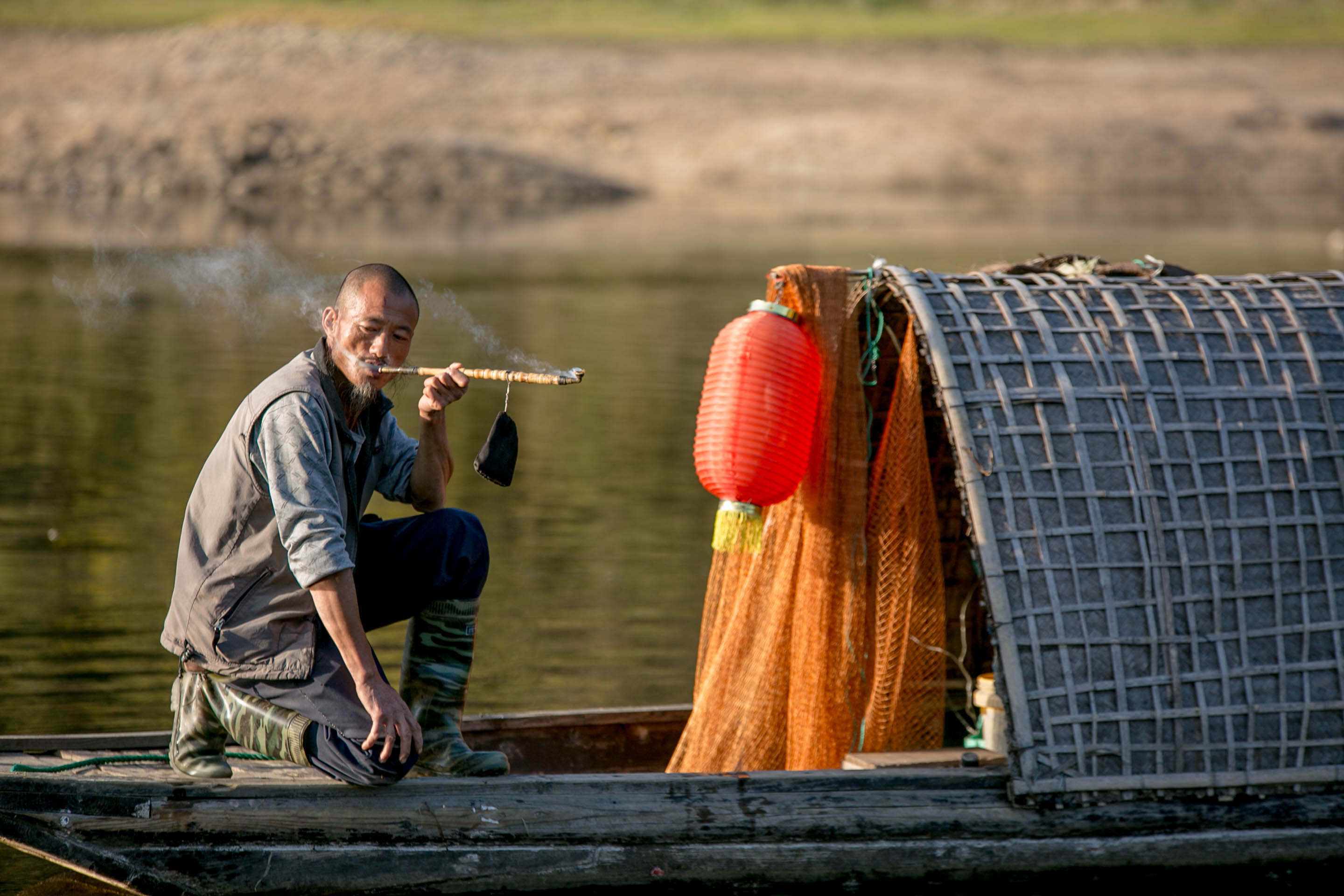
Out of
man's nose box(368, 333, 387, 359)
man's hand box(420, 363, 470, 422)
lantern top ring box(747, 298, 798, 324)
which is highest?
lantern top ring box(747, 298, 798, 324)

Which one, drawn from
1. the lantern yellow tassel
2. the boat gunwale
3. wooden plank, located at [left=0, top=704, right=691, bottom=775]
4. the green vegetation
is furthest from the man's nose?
the green vegetation

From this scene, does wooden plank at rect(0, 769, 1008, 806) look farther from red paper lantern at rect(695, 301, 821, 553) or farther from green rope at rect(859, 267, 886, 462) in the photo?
green rope at rect(859, 267, 886, 462)

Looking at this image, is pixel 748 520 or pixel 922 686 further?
pixel 922 686

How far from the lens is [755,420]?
4.70 metres

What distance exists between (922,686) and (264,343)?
12.6 metres

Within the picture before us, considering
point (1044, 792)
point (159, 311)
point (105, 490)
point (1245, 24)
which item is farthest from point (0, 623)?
point (1245, 24)

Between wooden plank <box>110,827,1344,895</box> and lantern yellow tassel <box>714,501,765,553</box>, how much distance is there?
3.34 ft

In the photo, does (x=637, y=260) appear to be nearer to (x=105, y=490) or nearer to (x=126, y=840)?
(x=105, y=490)

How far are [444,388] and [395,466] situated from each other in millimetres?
541

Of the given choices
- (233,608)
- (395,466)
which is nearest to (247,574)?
(233,608)

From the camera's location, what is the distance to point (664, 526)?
9.84 meters

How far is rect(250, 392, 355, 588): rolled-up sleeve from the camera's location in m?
3.72

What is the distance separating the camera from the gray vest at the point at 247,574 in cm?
389

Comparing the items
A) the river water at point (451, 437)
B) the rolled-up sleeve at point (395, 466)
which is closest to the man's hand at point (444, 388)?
the rolled-up sleeve at point (395, 466)
